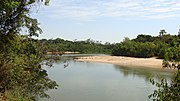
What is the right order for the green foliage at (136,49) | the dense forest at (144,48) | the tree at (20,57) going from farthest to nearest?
the green foliage at (136,49) < the dense forest at (144,48) < the tree at (20,57)

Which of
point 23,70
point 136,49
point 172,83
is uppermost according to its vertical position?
point 136,49

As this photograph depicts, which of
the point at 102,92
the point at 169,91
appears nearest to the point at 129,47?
the point at 102,92

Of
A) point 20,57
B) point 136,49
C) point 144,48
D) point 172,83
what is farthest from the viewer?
point 136,49

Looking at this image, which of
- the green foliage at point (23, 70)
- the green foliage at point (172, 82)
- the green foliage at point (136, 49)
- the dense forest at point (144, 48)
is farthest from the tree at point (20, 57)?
the green foliage at point (136, 49)

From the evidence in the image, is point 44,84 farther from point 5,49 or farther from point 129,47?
point 129,47

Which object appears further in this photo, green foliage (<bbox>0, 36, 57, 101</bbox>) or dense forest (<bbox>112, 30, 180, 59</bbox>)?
dense forest (<bbox>112, 30, 180, 59</bbox>)

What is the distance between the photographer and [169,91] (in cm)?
387

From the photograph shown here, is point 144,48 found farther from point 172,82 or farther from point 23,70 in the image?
point 172,82

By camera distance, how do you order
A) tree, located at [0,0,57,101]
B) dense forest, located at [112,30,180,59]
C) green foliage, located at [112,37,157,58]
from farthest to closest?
green foliage, located at [112,37,157,58] < dense forest, located at [112,30,180,59] < tree, located at [0,0,57,101]

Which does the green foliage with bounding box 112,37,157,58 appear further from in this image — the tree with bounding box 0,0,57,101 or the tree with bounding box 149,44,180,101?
the tree with bounding box 149,44,180,101

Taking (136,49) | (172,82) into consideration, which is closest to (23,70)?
(172,82)

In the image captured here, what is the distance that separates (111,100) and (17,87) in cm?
934

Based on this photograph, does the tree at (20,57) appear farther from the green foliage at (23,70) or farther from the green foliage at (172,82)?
the green foliage at (172,82)

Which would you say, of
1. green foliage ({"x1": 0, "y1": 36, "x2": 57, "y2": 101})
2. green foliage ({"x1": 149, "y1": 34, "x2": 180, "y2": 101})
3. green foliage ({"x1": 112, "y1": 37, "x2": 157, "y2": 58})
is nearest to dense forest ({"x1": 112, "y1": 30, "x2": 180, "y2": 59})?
green foliage ({"x1": 112, "y1": 37, "x2": 157, "y2": 58})
